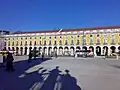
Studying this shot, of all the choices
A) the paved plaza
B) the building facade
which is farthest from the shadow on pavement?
the building facade

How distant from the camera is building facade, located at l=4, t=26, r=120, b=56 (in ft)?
275

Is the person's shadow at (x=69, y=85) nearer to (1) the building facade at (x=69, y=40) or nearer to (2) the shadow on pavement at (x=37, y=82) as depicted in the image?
(2) the shadow on pavement at (x=37, y=82)

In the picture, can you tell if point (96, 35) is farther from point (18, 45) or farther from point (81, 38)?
point (18, 45)

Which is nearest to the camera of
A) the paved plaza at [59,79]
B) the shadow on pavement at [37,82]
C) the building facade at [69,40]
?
the shadow on pavement at [37,82]

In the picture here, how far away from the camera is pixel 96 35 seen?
86000mm

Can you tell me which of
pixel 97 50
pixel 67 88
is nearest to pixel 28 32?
pixel 97 50

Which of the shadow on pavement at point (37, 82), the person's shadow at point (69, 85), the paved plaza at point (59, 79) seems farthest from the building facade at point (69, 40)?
the person's shadow at point (69, 85)

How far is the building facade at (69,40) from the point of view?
3297 inches

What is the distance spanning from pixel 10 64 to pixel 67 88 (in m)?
9.74

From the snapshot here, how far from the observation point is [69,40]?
9025 centimetres

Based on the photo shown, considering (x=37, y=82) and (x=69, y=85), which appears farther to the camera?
(x=37, y=82)

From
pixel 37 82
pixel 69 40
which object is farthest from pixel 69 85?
pixel 69 40

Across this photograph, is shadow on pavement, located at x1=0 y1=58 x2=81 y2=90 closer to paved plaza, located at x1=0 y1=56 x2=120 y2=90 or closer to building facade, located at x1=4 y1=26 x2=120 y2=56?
paved plaza, located at x1=0 y1=56 x2=120 y2=90

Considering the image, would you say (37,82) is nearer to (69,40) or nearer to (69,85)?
(69,85)
